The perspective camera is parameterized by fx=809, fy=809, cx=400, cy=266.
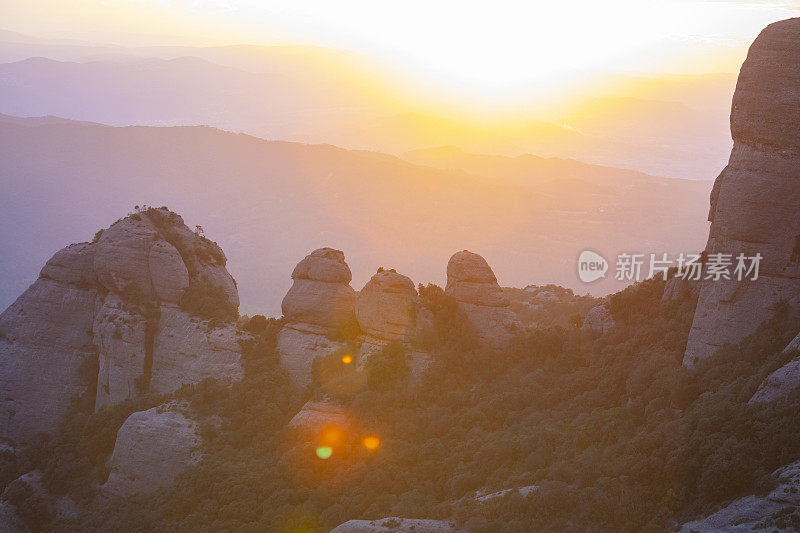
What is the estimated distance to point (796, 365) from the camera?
2366cm

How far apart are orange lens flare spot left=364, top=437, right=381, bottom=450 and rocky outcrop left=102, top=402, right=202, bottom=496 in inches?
276

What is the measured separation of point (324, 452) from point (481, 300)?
10.2 meters

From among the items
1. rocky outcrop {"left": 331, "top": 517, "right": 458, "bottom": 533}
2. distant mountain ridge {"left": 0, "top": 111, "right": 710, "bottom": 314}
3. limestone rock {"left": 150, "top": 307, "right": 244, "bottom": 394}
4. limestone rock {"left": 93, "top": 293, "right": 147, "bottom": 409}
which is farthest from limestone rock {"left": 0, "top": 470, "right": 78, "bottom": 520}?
distant mountain ridge {"left": 0, "top": 111, "right": 710, "bottom": 314}

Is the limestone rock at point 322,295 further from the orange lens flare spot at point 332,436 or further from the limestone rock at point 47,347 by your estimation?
the limestone rock at point 47,347

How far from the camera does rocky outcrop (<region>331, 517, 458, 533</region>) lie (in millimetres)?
23250

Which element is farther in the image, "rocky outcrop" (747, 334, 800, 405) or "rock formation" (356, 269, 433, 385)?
"rock formation" (356, 269, 433, 385)

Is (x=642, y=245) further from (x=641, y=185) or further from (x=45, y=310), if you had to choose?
(x=45, y=310)

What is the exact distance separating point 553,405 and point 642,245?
11024cm

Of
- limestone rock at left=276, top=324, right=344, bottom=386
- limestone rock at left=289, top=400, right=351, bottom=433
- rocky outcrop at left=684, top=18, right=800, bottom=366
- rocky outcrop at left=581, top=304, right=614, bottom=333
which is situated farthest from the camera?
limestone rock at left=276, top=324, right=344, bottom=386

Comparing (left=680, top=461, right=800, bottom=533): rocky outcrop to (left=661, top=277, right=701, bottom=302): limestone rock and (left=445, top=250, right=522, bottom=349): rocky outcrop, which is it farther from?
(left=445, top=250, right=522, bottom=349): rocky outcrop

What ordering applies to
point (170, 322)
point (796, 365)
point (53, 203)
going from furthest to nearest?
point (53, 203)
point (170, 322)
point (796, 365)

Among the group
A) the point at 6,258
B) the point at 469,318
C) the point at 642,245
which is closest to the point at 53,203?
the point at 6,258

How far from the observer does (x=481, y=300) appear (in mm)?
36750

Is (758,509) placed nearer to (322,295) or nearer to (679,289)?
(679,289)
